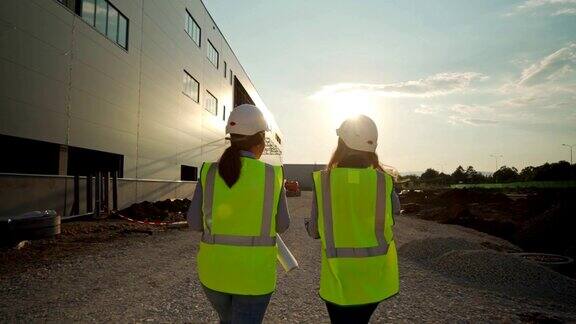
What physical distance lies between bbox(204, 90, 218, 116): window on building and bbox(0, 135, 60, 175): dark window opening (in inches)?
641

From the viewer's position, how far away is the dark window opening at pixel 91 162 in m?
14.7

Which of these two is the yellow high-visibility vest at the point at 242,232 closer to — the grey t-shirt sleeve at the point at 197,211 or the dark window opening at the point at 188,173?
the grey t-shirt sleeve at the point at 197,211

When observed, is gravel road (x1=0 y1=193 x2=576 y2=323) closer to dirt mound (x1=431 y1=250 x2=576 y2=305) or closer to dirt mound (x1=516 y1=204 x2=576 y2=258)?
dirt mound (x1=431 y1=250 x2=576 y2=305)

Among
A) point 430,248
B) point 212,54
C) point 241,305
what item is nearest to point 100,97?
point 430,248

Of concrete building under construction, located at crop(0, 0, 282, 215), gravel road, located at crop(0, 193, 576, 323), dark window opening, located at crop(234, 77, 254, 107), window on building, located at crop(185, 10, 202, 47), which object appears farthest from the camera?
dark window opening, located at crop(234, 77, 254, 107)

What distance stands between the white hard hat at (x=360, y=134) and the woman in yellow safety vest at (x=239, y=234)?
0.43 meters

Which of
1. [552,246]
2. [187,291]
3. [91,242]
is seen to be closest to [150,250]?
[91,242]

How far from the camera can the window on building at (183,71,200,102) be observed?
24966 mm

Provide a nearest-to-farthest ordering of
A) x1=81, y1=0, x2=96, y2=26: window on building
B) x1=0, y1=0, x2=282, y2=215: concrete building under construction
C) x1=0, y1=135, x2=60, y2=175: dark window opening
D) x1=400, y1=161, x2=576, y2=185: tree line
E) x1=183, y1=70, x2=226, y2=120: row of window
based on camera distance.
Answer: x1=0, y1=0, x2=282, y2=215: concrete building under construction → x1=0, y1=135, x2=60, y2=175: dark window opening → x1=81, y1=0, x2=96, y2=26: window on building → x1=183, y1=70, x2=226, y2=120: row of window → x1=400, y1=161, x2=576, y2=185: tree line

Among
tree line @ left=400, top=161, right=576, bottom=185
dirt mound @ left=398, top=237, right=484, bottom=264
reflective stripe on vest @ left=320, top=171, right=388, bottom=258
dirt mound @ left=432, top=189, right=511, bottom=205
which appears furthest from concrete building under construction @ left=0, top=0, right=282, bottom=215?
tree line @ left=400, top=161, right=576, bottom=185

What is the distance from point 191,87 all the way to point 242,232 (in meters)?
25.2

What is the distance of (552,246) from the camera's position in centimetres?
1547

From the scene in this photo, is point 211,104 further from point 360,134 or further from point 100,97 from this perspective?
point 360,134

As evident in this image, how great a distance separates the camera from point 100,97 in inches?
599
